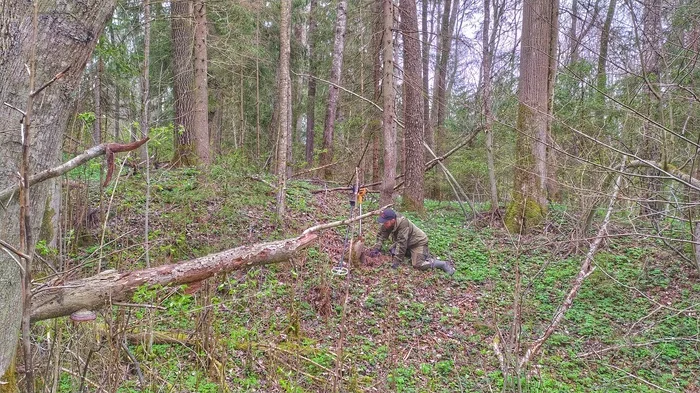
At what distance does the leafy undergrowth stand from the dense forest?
1.5 inches

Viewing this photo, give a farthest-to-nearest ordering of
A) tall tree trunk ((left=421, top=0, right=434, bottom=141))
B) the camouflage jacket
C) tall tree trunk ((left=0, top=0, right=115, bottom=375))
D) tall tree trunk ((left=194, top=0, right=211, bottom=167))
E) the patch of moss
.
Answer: tall tree trunk ((left=421, top=0, right=434, bottom=141)) → tall tree trunk ((left=194, top=0, right=211, bottom=167)) → the patch of moss → the camouflage jacket → tall tree trunk ((left=0, top=0, right=115, bottom=375))

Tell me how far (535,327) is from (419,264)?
2.10 meters

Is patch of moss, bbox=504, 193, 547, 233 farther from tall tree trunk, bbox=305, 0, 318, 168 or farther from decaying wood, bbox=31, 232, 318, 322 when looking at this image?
tall tree trunk, bbox=305, 0, 318, 168

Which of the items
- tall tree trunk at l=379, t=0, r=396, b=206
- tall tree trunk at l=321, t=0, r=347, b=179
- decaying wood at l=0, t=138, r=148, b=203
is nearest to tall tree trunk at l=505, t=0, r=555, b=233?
tall tree trunk at l=379, t=0, r=396, b=206

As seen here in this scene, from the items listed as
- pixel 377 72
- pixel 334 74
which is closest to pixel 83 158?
pixel 377 72

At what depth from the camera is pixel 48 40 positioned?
5.72ft

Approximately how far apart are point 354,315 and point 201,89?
619cm

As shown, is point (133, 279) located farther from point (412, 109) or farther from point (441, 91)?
point (441, 91)

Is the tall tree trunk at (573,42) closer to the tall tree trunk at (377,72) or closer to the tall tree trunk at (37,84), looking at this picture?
the tall tree trunk at (37,84)

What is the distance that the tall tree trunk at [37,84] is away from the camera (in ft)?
5.54

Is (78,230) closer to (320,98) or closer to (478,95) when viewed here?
(478,95)

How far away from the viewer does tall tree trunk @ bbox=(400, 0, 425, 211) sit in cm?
911

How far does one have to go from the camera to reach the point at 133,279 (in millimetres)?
3273

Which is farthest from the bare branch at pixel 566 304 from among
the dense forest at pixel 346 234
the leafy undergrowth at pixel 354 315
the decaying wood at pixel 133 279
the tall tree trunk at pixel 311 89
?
the tall tree trunk at pixel 311 89
